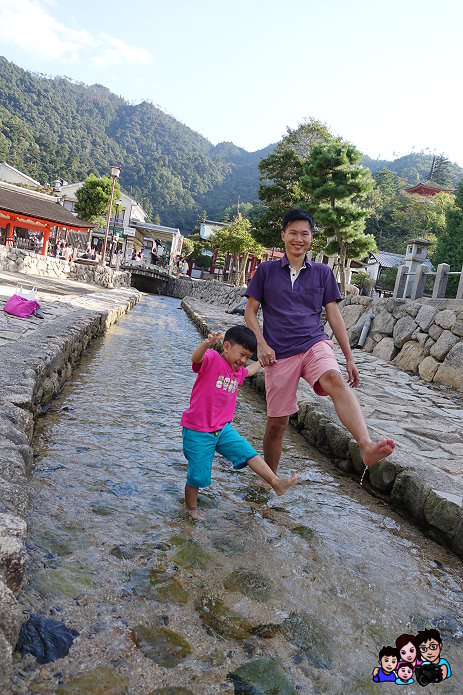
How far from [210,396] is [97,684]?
4.98 ft

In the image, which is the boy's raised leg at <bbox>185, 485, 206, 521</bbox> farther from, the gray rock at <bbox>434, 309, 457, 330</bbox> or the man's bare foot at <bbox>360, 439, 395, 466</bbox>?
the gray rock at <bbox>434, 309, 457, 330</bbox>

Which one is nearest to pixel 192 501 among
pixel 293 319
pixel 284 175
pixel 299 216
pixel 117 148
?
pixel 293 319

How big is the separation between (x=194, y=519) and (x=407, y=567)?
46.5 inches

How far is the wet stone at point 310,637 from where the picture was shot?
1845 millimetres

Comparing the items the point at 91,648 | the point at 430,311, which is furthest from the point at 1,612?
the point at 430,311

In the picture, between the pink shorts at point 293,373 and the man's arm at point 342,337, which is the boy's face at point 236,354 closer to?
the pink shorts at point 293,373

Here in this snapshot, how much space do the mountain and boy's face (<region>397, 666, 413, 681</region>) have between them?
236 feet

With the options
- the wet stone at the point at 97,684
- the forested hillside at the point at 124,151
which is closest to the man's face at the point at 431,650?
the wet stone at the point at 97,684

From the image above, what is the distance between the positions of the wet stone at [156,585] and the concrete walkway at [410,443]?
1.77 metres

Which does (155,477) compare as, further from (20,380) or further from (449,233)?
(449,233)

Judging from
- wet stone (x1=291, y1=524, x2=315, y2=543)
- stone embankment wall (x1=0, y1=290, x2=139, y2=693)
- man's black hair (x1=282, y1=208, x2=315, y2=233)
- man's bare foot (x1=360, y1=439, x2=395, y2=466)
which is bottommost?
wet stone (x1=291, y1=524, x2=315, y2=543)

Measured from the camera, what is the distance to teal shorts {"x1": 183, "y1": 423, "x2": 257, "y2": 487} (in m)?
2.81

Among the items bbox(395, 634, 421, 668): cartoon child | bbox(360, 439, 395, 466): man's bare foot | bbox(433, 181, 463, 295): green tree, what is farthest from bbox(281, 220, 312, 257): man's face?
bbox(433, 181, 463, 295): green tree

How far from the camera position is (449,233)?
78.2 feet
